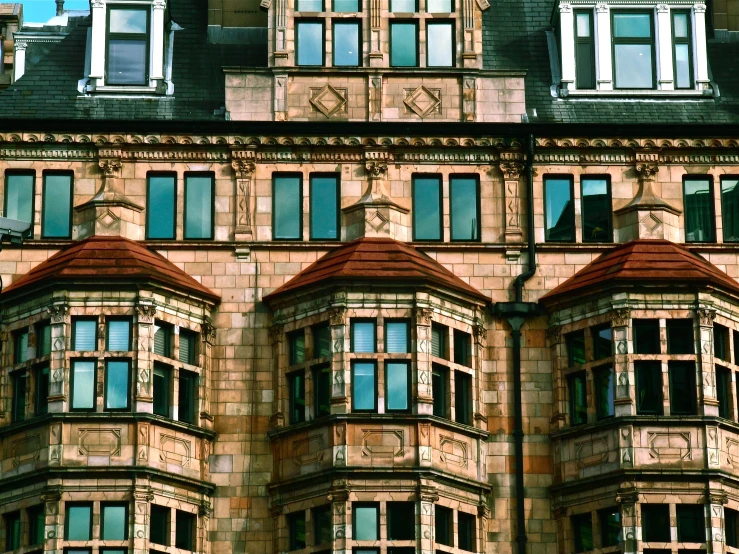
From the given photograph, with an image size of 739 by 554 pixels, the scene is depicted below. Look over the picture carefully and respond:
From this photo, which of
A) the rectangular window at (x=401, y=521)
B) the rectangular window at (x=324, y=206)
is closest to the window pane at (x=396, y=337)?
the rectangular window at (x=324, y=206)

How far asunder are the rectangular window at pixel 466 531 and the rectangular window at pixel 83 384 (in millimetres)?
8844

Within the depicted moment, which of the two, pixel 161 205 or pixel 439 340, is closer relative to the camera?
pixel 439 340

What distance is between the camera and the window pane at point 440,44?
5516 centimetres

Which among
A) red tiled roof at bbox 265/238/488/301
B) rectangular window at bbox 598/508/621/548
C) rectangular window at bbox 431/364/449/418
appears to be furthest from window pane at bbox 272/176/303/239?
rectangular window at bbox 598/508/621/548

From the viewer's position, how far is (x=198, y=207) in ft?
177

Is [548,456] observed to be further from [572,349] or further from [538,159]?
[538,159]

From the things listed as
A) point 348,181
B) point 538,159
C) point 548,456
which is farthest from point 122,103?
point 548,456

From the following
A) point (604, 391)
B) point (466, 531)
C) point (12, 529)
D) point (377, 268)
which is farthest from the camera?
point (377, 268)

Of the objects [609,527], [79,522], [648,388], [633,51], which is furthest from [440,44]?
[79,522]

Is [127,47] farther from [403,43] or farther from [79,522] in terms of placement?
[79,522]

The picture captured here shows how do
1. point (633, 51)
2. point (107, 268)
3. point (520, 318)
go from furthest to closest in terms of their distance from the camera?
point (633, 51)
point (520, 318)
point (107, 268)

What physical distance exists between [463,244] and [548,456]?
18.7ft

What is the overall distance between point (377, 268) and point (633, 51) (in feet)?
32.0

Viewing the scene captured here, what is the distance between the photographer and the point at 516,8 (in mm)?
58719
